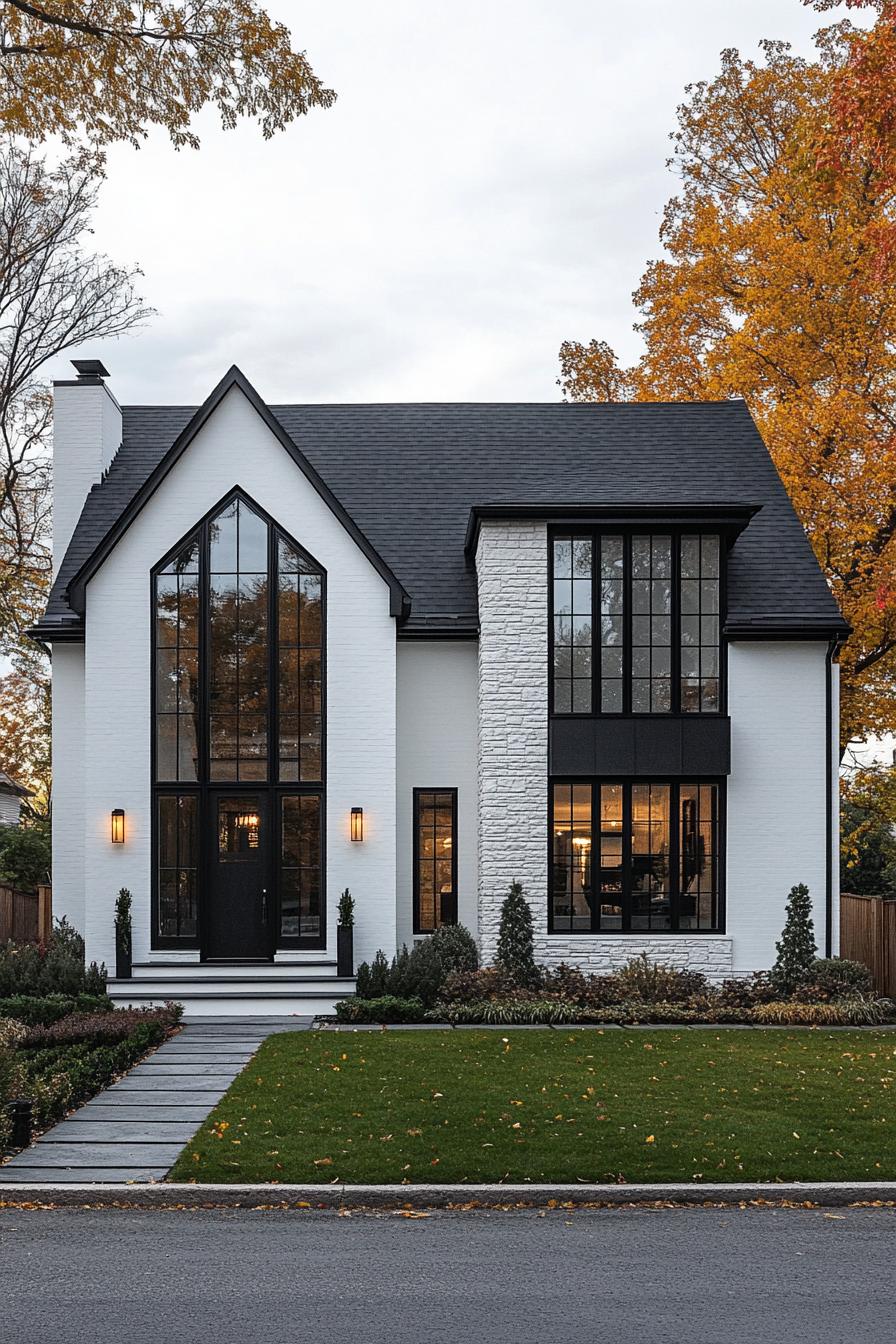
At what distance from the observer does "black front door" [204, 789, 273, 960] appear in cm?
1770

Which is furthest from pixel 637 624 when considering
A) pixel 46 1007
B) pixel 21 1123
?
pixel 21 1123

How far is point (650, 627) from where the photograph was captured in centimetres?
1811

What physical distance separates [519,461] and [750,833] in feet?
25.3

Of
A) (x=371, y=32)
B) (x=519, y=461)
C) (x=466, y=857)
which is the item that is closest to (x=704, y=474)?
(x=519, y=461)

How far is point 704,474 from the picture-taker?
20531 mm

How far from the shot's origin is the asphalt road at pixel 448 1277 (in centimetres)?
640

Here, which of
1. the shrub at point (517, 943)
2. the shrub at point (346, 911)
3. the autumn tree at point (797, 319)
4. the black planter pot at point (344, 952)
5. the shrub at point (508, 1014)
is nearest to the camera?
the shrub at point (508, 1014)

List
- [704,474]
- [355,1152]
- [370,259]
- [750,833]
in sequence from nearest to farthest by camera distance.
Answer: [355,1152], [750,833], [704,474], [370,259]

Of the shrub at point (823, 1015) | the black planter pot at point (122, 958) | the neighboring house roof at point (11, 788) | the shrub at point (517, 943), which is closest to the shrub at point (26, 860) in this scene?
the black planter pot at point (122, 958)

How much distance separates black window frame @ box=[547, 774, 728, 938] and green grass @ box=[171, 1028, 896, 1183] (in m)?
3.24

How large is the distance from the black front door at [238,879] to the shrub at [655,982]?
5.08m

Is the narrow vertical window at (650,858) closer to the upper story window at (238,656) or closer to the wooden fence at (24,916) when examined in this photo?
the upper story window at (238,656)

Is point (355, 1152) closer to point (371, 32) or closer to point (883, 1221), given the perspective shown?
point (883, 1221)

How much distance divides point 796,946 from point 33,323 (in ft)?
70.6
